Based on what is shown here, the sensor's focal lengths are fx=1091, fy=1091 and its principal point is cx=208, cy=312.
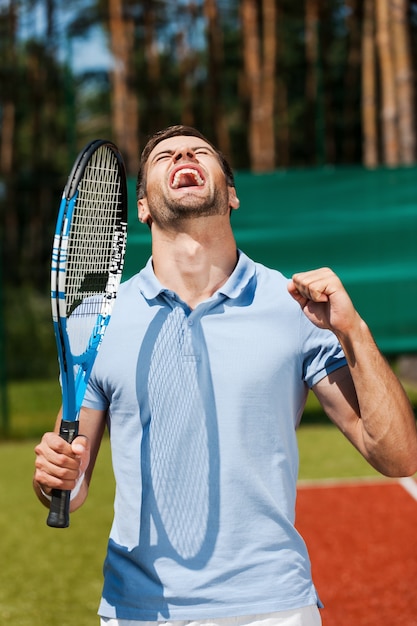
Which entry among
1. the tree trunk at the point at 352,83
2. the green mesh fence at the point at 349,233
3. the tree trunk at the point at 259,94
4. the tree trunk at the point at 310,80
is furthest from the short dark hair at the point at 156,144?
the tree trunk at the point at 310,80

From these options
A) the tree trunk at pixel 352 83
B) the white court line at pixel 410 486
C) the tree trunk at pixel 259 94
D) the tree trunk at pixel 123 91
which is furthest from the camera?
the tree trunk at pixel 352 83

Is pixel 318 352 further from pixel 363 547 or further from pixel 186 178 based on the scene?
pixel 363 547

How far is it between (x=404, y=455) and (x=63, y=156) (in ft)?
119

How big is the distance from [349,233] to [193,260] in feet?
24.2

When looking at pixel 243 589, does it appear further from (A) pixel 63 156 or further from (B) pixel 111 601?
(A) pixel 63 156

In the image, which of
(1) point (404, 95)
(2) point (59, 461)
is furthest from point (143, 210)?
(1) point (404, 95)

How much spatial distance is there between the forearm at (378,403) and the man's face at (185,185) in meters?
0.48

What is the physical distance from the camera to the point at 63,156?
124 feet

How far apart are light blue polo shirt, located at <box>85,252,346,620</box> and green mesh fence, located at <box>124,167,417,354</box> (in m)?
7.18

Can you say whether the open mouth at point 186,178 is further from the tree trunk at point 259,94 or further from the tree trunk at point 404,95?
the tree trunk at point 259,94

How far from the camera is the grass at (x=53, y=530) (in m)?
5.56

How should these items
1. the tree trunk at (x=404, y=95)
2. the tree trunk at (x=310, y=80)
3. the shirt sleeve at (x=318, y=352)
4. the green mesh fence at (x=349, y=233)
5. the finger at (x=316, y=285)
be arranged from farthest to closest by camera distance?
the tree trunk at (x=310, y=80)
the tree trunk at (x=404, y=95)
the green mesh fence at (x=349, y=233)
the shirt sleeve at (x=318, y=352)
the finger at (x=316, y=285)

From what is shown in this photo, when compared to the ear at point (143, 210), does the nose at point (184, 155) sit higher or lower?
higher

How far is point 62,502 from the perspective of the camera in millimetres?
2475
